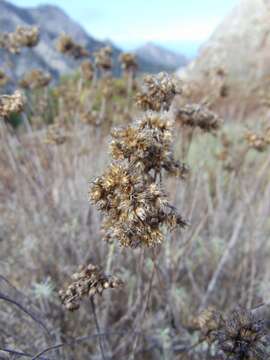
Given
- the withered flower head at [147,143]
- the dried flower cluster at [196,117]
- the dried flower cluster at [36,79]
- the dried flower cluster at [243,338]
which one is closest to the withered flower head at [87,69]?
the dried flower cluster at [36,79]

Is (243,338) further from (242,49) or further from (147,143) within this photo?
(242,49)

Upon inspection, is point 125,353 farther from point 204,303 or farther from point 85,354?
point 204,303

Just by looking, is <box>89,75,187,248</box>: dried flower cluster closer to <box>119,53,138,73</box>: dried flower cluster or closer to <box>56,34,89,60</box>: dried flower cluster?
<box>119,53,138,73</box>: dried flower cluster

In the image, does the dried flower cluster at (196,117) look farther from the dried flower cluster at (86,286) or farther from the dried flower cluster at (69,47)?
the dried flower cluster at (69,47)

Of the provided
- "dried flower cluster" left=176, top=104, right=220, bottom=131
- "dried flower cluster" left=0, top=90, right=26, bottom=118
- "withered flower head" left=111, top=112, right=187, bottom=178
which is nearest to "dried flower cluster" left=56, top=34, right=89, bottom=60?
"dried flower cluster" left=0, top=90, right=26, bottom=118

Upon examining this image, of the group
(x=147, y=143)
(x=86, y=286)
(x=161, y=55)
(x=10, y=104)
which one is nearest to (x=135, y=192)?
(x=147, y=143)

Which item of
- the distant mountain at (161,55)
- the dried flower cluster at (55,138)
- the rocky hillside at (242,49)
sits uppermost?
the distant mountain at (161,55)

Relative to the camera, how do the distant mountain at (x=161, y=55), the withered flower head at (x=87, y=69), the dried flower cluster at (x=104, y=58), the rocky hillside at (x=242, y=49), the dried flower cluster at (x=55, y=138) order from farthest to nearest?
the distant mountain at (x=161, y=55) < the rocky hillside at (x=242, y=49) < the withered flower head at (x=87, y=69) < the dried flower cluster at (x=104, y=58) < the dried flower cluster at (x=55, y=138)
